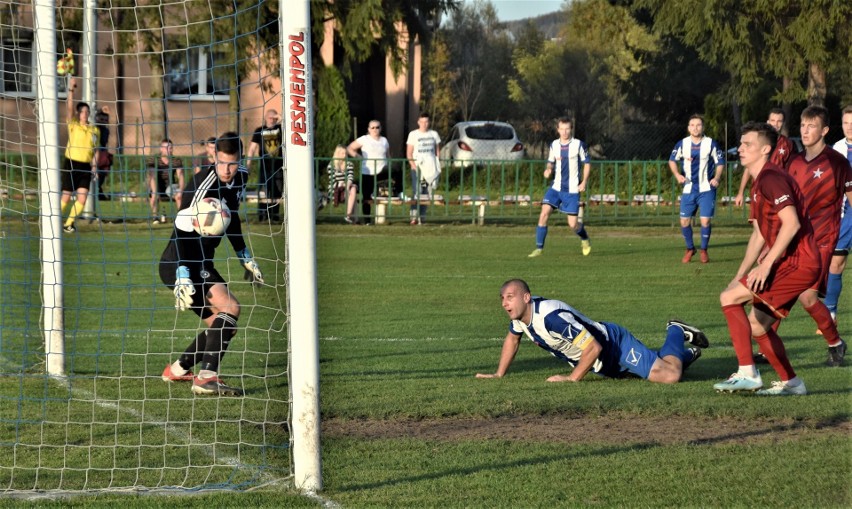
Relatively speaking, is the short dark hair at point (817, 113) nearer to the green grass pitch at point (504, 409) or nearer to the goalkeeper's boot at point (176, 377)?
the green grass pitch at point (504, 409)

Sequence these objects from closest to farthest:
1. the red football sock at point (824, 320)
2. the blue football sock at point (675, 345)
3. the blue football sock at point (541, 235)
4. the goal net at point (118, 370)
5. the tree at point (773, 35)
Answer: the goal net at point (118, 370)
the blue football sock at point (675, 345)
the red football sock at point (824, 320)
the blue football sock at point (541, 235)
the tree at point (773, 35)

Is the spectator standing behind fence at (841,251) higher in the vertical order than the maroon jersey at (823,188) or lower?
lower

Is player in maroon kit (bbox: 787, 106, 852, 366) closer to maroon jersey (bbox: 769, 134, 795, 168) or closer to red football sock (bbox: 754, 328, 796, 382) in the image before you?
maroon jersey (bbox: 769, 134, 795, 168)

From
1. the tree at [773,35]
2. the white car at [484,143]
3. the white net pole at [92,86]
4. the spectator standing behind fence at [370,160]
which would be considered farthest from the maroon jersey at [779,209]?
the white car at [484,143]

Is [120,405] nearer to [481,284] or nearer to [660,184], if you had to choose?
[481,284]

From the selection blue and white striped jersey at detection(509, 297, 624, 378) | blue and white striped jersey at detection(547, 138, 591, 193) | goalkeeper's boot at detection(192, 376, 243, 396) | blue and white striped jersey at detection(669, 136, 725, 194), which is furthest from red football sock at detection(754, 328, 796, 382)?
blue and white striped jersey at detection(547, 138, 591, 193)

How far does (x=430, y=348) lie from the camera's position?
10.2m

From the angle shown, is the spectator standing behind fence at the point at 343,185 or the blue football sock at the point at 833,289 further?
the spectator standing behind fence at the point at 343,185

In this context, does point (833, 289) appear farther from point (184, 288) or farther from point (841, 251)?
point (184, 288)

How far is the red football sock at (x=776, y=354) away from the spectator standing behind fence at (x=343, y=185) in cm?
1489

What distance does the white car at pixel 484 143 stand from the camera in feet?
107

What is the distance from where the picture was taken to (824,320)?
9.03m

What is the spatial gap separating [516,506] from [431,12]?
2586 centimetres

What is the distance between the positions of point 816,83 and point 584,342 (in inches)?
843
